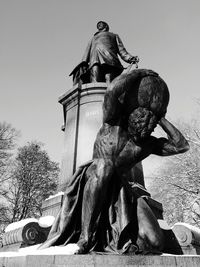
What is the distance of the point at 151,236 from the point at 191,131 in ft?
56.9

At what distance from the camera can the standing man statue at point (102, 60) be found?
25.8ft

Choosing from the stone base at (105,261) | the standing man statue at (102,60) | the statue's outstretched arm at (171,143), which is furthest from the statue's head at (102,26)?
the stone base at (105,261)

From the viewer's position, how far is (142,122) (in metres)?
3.21

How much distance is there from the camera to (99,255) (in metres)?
2.64

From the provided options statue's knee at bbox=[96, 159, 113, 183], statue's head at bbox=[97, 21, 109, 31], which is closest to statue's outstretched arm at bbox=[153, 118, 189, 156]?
statue's knee at bbox=[96, 159, 113, 183]

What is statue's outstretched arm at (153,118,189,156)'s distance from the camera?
3.34 m

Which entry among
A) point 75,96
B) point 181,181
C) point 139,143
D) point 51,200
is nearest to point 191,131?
point 181,181

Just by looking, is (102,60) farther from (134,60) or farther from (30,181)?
(30,181)

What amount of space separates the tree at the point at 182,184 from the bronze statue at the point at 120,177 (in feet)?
51.1

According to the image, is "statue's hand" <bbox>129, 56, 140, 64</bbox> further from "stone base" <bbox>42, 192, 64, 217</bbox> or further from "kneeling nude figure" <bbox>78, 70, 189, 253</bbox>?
"kneeling nude figure" <bbox>78, 70, 189, 253</bbox>

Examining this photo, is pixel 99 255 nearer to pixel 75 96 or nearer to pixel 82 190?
pixel 82 190

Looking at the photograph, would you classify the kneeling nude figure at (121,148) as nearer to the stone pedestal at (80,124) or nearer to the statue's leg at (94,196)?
the statue's leg at (94,196)

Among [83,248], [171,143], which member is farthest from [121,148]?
[83,248]

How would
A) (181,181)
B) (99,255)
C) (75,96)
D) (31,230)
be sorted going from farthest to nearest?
(181,181) → (75,96) → (31,230) → (99,255)
